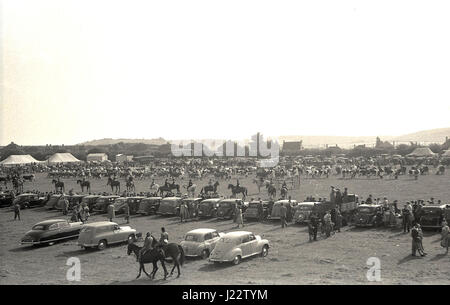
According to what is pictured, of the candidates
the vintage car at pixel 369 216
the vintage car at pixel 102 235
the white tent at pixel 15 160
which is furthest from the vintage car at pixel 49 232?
the white tent at pixel 15 160

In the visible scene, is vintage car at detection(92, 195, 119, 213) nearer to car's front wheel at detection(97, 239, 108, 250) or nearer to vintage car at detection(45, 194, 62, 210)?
vintage car at detection(45, 194, 62, 210)

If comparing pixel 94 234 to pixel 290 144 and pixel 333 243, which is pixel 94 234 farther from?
pixel 290 144

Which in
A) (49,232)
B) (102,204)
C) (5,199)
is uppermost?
(102,204)

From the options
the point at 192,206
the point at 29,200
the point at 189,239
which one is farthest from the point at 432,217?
the point at 29,200

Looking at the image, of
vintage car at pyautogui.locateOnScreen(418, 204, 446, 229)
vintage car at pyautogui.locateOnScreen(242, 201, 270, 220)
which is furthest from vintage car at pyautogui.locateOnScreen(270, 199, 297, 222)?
vintage car at pyautogui.locateOnScreen(418, 204, 446, 229)

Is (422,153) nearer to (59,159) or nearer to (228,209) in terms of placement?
(59,159)
